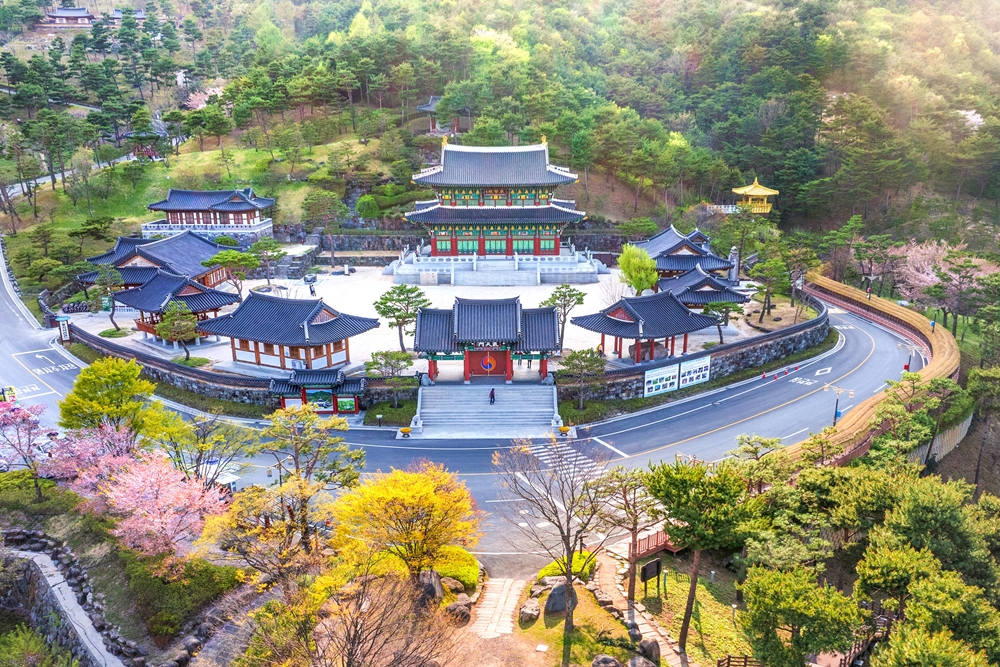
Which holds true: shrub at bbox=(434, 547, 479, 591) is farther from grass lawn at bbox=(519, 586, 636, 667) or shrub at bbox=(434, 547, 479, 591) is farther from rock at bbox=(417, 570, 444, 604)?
grass lawn at bbox=(519, 586, 636, 667)

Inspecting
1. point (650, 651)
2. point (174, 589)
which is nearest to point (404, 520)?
point (650, 651)

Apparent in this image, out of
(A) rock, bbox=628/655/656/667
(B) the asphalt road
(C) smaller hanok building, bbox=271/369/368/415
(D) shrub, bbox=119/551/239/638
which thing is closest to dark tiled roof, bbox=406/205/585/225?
(B) the asphalt road

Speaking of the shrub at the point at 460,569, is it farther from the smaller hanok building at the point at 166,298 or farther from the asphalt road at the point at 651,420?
the smaller hanok building at the point at 166,298

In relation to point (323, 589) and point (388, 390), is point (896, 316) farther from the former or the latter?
point (323, 589)

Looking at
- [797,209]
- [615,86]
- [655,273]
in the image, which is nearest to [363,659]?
[655,273]

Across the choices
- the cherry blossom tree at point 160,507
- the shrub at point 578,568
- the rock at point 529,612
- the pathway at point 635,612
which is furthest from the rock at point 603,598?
the cherry blossom tree at point 160,507

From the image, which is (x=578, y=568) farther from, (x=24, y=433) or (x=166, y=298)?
(x=166, y=298)
